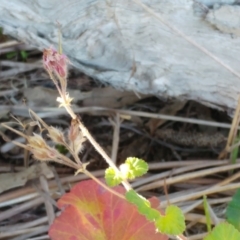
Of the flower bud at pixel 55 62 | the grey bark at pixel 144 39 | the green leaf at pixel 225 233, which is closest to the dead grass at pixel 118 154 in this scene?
the grey bark at pixel 144 39

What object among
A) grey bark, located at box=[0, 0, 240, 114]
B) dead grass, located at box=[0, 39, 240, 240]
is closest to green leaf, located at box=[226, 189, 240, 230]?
dead grass, located at box=[0, 39, 240, 240]

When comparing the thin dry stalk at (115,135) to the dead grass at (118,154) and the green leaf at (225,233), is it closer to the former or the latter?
the dead grass at (118,154)

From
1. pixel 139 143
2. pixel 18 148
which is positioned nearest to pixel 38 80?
pixel 18 148

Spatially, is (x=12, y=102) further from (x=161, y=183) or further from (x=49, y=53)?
(x=49, y=53)

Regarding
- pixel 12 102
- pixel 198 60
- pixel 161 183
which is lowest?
pixel 161 183

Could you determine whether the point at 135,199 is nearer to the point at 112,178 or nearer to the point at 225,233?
the point at 112,178

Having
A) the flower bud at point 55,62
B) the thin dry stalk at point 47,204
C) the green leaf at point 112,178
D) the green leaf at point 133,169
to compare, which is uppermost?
the flower bud at point 55,62

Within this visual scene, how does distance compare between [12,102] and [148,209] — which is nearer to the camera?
[148,209]
